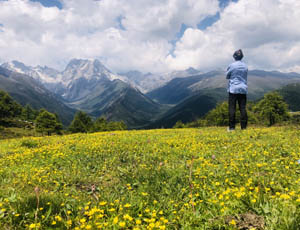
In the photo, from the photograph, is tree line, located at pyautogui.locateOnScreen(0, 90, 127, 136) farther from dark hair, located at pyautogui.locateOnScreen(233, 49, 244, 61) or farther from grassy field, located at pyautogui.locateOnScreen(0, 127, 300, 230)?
dark hair, located at pyautogui.locateOnScreen(233, 49, 244, 61)

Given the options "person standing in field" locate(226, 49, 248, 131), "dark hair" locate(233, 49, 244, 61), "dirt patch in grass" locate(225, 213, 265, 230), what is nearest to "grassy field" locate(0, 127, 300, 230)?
"dirt patch in grass" locate(225, 213, 265, 230)

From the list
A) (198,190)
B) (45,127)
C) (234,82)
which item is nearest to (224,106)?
(234,82)

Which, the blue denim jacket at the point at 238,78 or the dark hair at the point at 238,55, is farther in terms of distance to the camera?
the dark hair at the point at 238,55

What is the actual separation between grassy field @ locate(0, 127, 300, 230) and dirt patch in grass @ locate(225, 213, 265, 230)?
0.04 ft

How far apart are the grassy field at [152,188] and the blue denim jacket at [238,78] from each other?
469cm

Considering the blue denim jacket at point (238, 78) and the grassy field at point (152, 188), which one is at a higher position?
the blue denim jacket at point (238, 78)

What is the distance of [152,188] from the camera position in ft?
15.3

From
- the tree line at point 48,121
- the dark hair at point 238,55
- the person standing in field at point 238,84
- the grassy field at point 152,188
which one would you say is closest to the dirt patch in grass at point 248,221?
the grassy field at point 152,188

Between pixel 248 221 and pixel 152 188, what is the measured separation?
2.26 m

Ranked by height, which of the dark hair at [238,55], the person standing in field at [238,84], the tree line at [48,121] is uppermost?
the dark hair at [238,55]

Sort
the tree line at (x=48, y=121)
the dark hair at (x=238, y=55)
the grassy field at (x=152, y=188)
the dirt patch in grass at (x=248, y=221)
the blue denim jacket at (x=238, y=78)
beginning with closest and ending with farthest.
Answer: the dirt patch in grass at (x=248, y=221)
the grassy field at (x=152, y=188)
the blue denim jacket at (x=238, y=78)
the dark hair at (x=238, y=55)
the tree line at (x=48, y=121)

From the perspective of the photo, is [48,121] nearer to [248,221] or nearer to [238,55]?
[238,55]

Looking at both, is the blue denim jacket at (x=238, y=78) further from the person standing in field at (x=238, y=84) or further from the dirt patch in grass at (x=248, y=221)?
the dirt patch in grass at (x=248, y=221)

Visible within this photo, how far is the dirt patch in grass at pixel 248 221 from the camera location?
2777mm
